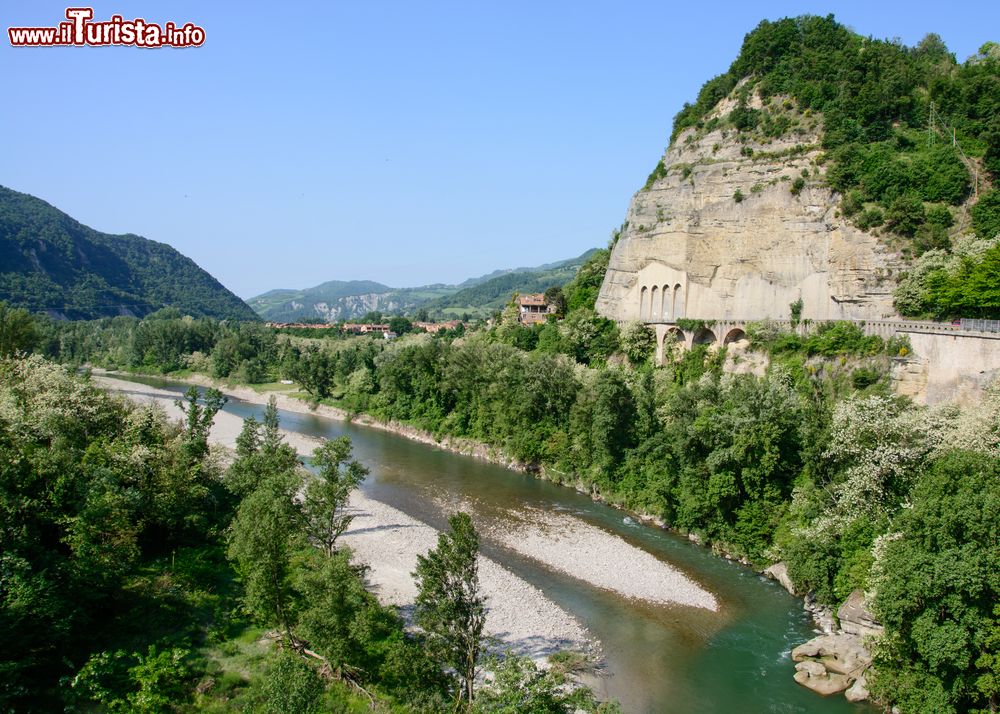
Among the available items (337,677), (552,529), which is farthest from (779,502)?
(337,677)

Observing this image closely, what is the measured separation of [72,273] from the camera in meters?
154

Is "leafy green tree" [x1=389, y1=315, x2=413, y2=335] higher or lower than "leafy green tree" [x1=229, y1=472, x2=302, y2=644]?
below

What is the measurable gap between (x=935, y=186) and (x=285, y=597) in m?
36.1

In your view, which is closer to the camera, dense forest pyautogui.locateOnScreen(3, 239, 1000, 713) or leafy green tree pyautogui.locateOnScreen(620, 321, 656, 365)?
dense forest pyautogui.locateOnScreen(3, 239, 1000, 713)

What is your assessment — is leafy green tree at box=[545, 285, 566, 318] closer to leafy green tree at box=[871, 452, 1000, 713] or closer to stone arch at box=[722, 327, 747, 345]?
stone arch at box=[722, 327, 747, 345]

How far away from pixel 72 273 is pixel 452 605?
17156 centimetres

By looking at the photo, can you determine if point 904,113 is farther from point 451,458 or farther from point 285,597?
point 285,597

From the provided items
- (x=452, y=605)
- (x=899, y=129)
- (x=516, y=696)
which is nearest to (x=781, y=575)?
(x=452, y=605)

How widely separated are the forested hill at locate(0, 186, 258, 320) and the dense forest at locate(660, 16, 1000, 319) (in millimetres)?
121032

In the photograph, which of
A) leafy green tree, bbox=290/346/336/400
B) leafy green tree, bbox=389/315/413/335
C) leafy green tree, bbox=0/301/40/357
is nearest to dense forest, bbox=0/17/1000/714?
leafy green tree, bbox=0/301/40/357

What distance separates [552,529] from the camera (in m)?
29.8

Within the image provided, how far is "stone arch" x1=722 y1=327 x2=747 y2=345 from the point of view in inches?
1586

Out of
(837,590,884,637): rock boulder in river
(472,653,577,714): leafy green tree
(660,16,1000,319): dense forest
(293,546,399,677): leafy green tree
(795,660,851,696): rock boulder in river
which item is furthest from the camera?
(660,16,1000,319): dense forest

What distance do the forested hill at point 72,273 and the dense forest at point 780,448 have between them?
105m
